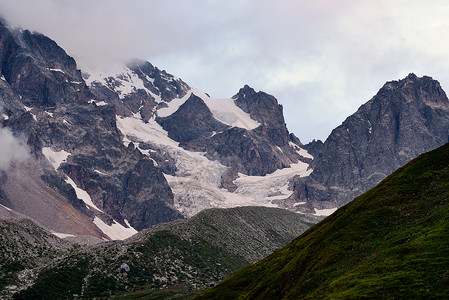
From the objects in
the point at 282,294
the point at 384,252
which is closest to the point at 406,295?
the point at 384,252

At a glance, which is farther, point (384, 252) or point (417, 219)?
point (417, 219)

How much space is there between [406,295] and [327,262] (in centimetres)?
2817

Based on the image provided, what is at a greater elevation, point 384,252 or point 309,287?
point 384,252

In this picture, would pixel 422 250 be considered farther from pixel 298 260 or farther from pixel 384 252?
pixel 298 260

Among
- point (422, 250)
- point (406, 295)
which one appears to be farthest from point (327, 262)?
point (406, 295)

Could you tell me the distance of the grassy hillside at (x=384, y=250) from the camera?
65938 millimetres

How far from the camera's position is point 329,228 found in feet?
340

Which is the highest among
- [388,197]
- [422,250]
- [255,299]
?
[388,197]

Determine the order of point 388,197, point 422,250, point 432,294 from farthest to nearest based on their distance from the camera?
point 388,197
point 422,250
point 432,294

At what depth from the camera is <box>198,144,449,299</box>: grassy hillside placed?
6594 centimetres

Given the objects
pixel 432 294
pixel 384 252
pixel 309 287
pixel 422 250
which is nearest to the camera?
pixel 432 294

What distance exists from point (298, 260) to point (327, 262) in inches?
510

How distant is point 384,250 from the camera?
8088 cm

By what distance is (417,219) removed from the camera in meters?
87.9
